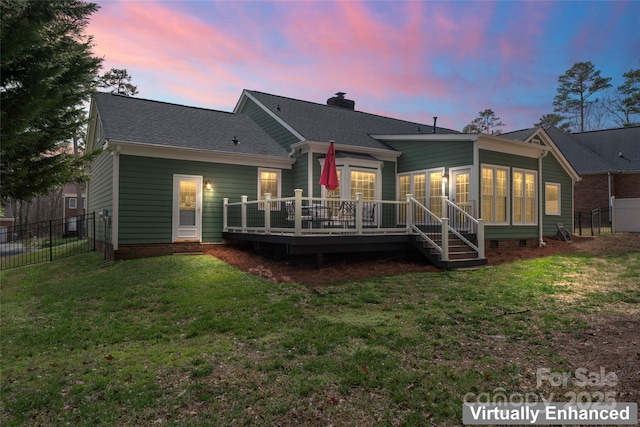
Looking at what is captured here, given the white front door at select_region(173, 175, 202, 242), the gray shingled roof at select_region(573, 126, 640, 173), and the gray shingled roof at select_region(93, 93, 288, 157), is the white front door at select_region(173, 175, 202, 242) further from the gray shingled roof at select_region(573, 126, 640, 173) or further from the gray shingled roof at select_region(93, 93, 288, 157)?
the gray shingled roof at select_region(573, 126, 640, 173)

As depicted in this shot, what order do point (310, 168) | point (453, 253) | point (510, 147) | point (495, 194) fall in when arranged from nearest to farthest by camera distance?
point (453, 253) → point (495, 194) → point (510, 147) → point (310, 168)

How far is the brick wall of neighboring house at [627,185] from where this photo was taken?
2236 cm

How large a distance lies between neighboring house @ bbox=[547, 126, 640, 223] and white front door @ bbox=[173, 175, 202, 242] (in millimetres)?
22021

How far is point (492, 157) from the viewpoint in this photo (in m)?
13.1

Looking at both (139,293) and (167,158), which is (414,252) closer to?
(139,293)

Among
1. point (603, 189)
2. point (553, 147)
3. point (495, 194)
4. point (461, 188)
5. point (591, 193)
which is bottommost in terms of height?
point (495, 194)

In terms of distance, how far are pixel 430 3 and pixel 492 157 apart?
5.26 metres

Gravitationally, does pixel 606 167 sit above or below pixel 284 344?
above

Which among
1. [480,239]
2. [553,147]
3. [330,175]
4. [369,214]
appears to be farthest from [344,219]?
[553,147]

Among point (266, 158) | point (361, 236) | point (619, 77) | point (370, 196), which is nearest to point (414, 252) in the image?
point (361, 236)

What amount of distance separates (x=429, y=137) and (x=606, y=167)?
15513 mm

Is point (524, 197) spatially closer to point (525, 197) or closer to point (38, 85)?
point (525, 197)

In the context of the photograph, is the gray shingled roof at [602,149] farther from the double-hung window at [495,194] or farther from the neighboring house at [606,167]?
the double-hung window at [495,194]

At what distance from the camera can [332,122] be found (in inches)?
672
